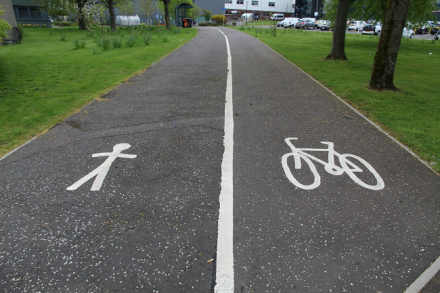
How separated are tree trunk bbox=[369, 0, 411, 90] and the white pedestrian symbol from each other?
7.66m

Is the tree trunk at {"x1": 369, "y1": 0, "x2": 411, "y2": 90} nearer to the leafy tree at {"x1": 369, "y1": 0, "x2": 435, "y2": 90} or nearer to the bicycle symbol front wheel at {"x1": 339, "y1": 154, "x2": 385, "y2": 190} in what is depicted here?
the leafy tree at {"x1": 369, "y1": 0, "x2": 435, "y2": 90}

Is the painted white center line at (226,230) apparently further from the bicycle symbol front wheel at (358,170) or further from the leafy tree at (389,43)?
the leafy tree at (389,43)

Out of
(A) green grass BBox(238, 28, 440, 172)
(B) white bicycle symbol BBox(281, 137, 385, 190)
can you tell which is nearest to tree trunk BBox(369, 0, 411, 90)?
(A) green grass BBox(238, 28, 440, 172)

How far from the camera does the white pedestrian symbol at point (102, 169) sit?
3.59 m

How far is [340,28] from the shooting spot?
14.1 meters

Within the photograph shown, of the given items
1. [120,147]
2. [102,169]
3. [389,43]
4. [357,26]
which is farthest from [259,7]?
[102,169]

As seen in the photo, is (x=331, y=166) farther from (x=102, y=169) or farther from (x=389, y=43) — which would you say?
(x=389, y=43)

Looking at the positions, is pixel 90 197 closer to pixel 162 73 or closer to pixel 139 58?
pixel 162 73

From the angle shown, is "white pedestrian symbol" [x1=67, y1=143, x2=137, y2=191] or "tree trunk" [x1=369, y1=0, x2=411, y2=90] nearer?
"white pedestrian symbol" [x1=67, y1=143, x2=137, y2=191]

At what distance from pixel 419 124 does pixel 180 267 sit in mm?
5916

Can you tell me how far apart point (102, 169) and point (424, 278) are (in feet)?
12.4

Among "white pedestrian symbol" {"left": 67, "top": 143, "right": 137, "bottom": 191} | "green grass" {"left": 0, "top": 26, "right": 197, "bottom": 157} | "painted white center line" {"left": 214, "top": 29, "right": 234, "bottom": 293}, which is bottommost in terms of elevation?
"painted white center line" {"left": 214, "top": 29, "right": 234, "bottom": 293}

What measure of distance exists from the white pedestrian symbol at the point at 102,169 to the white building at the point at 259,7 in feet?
308

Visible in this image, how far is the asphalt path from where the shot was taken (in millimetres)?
2398
